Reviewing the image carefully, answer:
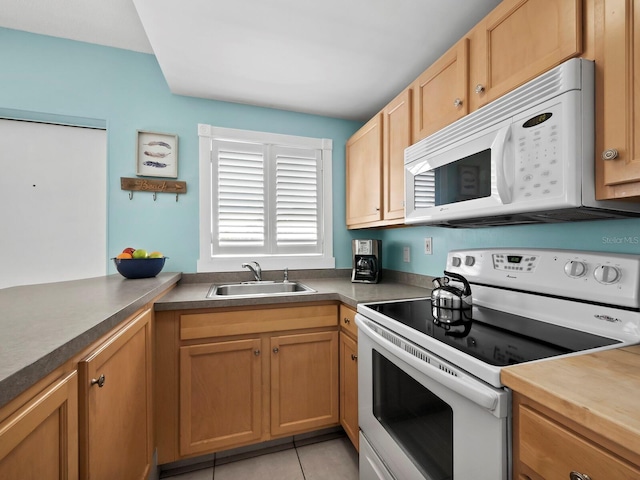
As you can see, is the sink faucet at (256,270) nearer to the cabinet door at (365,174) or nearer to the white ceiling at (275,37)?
the cabinet door at (365,174)

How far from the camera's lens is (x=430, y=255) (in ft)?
6.36

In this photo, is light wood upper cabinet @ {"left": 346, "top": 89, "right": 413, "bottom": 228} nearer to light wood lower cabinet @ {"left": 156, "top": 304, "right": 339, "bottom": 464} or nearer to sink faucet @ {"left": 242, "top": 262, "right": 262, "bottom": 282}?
light wood lower cabinet @ {"left": 156, "top": 304, "right": 339, "bottom": 464}

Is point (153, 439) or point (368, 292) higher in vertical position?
point (368, 292)

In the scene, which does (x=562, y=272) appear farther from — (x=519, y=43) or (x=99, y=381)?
(x=99, y=381)

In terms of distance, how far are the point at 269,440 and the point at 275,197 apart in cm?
165

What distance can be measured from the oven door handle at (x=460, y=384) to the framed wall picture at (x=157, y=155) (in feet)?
6.31

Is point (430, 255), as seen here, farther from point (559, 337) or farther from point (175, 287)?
point (175, 287)

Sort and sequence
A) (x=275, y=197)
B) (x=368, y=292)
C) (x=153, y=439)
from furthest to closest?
(x=275, y=197) → (x=368, y=292) → (x=153, y=439)

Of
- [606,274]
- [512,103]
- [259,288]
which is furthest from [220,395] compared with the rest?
[512,103]

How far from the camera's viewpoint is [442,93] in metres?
1.38

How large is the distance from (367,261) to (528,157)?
1335 millimetres

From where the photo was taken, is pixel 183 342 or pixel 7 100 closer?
pixel 183 342

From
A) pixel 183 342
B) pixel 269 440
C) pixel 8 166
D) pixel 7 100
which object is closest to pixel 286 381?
pixel 269 440

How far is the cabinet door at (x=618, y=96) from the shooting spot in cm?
74
